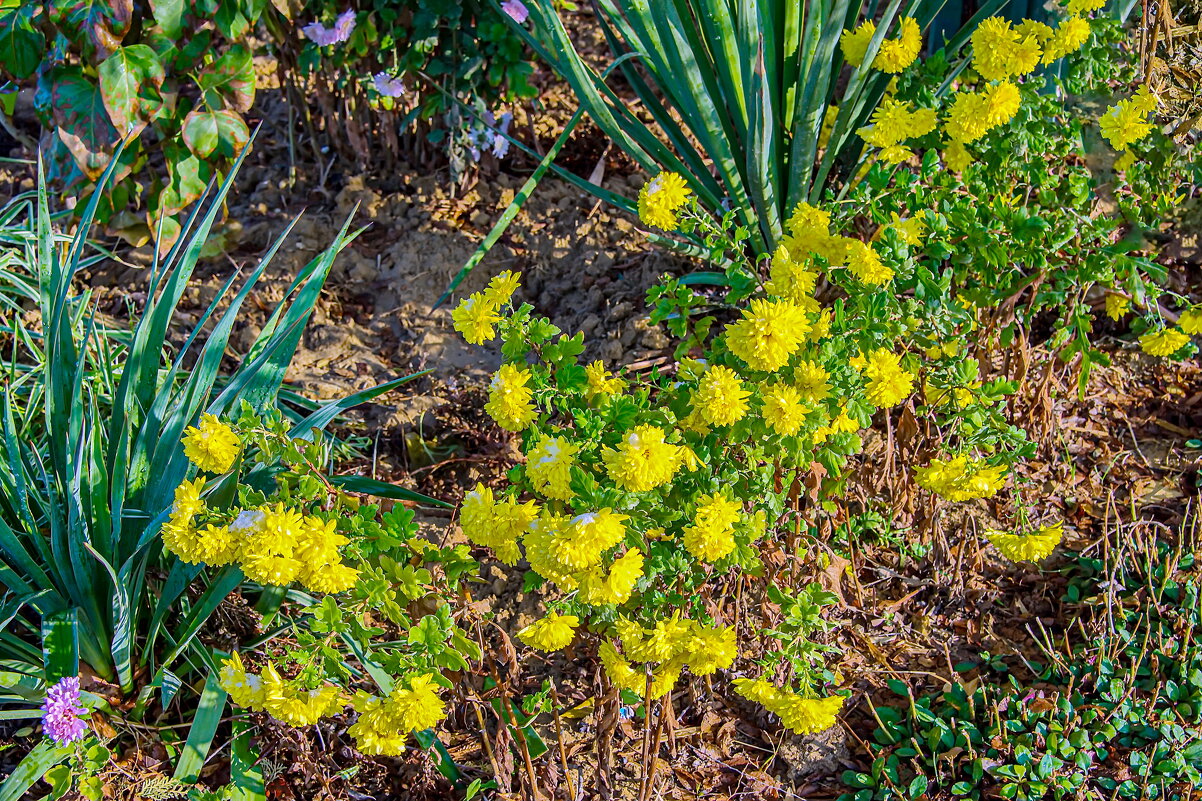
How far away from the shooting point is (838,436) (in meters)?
1.58

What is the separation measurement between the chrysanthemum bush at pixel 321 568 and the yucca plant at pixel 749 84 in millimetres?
1117

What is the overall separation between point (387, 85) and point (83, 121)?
760mm

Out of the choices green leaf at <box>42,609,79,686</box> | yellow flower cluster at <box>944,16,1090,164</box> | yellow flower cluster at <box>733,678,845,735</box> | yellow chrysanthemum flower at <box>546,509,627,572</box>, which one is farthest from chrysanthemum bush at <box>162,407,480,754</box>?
yellow flower cluster at <box>944,16,1090,164</box>

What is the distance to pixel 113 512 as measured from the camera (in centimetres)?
176

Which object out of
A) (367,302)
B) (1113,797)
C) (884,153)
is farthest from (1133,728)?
(367,302)

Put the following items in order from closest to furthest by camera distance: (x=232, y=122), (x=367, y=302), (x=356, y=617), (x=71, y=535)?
(x=356, y=617)
(x=71, y=535)
(x=232, y=122)
(x=367, y=302)

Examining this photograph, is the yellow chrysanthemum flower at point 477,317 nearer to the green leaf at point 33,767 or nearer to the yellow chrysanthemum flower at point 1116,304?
the green leaf at point 33,767

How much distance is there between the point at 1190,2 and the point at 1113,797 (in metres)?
2.04

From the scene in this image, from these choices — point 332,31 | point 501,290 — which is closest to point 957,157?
point 501,290

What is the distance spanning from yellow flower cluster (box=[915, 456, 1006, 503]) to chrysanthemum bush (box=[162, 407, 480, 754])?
31.4 inches

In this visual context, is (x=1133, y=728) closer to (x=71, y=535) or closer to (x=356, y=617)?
(x=356, y=617)

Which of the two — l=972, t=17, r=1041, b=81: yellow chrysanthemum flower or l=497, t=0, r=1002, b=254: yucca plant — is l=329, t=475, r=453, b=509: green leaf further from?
l=972, t=17, r=1041, b=81: yellow chrysanthemum flower

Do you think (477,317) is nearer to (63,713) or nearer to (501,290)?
(501,290)

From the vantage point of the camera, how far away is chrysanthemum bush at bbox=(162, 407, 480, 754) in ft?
4.45
